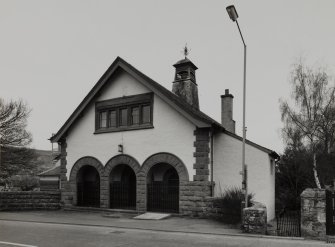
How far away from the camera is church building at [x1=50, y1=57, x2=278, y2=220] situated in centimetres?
1642

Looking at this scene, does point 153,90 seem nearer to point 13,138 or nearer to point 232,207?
point 232,207

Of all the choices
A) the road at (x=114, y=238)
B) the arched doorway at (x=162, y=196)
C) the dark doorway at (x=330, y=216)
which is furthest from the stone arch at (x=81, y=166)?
the dark doorway at (x=330, y=216)

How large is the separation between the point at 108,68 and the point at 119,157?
4973mm

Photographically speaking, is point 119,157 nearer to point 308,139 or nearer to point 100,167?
point 100,167

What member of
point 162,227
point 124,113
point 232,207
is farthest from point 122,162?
point 232,207

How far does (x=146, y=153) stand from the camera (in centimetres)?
1762

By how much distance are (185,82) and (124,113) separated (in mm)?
5660

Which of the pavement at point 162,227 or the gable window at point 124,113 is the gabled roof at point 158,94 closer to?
the gable window at point 124,113

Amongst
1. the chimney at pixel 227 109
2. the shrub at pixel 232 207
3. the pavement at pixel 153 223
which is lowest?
the pavement at pixel 153 223

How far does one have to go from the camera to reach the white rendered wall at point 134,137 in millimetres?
16811

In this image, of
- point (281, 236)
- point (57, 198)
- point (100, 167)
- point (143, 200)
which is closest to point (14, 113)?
point (57, 198)

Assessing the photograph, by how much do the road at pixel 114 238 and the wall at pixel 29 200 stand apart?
6.95 m

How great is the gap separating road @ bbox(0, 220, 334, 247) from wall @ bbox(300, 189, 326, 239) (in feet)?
1.80

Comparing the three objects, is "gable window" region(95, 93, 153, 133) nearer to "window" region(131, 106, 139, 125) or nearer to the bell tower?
"window" region(131, 106, 139, 125)
